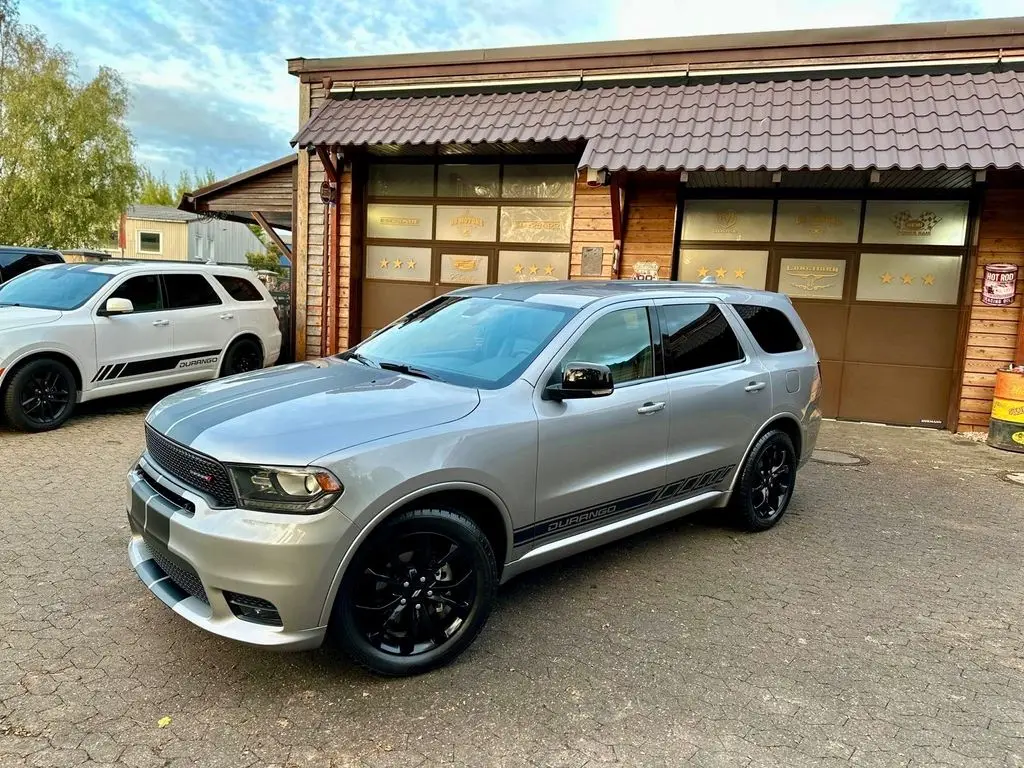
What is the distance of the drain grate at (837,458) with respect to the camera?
22.4 feet

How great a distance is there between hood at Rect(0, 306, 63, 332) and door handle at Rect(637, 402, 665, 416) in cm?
611

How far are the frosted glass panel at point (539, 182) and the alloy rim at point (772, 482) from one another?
5.72m

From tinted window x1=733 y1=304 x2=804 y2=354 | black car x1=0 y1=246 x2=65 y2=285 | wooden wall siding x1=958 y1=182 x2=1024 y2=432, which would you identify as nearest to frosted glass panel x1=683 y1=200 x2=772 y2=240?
wooden wall siding x1=958 y1=182 x2=1024 y2=432

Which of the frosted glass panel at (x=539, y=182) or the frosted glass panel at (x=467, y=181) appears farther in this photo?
the frosted glass panel at (x=467, y=181)

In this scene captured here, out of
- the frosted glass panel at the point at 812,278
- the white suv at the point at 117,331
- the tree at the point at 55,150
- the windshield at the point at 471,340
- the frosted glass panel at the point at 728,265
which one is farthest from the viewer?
the tree at the point at 55,150

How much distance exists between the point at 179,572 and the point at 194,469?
1.40 feet

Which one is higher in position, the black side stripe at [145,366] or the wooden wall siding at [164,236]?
the wooden wall siding at [164,236]

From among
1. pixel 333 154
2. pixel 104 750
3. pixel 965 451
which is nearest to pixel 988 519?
pixel 965 451

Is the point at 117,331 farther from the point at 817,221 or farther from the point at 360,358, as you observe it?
the point at 817,221

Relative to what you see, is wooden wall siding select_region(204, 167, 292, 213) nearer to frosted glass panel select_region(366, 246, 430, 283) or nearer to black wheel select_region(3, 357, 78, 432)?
frosted glass panel select_region(366, 246, 430, 283)

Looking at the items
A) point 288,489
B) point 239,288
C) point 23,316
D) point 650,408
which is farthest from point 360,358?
point 239,288

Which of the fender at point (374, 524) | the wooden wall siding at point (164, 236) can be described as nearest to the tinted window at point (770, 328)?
the fender at point (374, 524)

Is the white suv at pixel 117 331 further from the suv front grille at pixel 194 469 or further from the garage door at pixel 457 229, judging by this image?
the suv front grille at pixel 194 469

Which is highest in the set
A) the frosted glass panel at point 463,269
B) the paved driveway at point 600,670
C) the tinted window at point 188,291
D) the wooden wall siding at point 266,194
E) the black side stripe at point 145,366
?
the wooden wall siding at point 266,194
